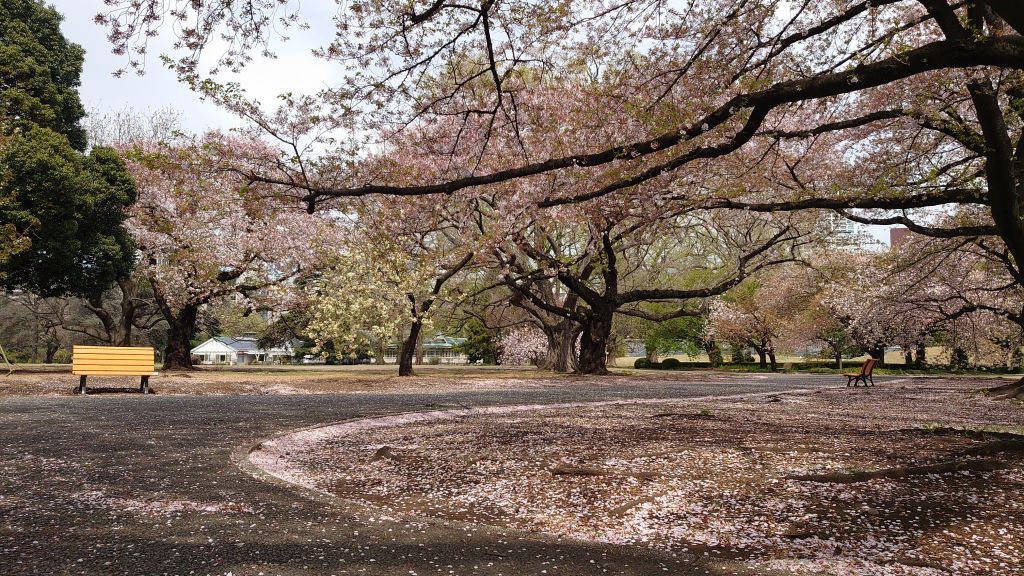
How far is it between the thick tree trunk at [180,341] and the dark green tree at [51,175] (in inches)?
140

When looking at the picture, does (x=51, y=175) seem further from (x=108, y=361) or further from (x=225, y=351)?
(x=225, y=351)

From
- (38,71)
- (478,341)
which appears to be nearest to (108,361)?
(38,71)

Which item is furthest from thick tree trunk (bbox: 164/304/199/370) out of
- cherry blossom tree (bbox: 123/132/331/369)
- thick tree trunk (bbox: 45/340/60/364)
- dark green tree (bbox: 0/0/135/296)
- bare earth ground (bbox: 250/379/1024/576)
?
bare earth ground (bbox: 250/379/1024/576)

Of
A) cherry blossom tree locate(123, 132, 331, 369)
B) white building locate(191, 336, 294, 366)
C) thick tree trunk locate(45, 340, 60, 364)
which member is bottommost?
white building locate(191, 336, 294, 366)

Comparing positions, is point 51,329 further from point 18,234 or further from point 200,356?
point 200,356

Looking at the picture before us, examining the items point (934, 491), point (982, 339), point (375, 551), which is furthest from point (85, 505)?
point (982, 339)

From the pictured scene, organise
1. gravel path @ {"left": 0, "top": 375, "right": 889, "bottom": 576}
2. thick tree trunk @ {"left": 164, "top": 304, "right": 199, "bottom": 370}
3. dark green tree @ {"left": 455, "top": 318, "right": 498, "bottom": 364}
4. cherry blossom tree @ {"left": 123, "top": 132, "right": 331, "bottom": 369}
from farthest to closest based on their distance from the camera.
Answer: dark green tree @ {"left": 455, "top": 318, "right": 498, "bottom": 364}, thick tree trunk @ {"left": 164, "top": 304, "right": 199, "bottom": 370}, cherry blossom tree @ {"left": 123, "top": 132, "right": 331, "bottom": 369}, gravel path @ {"left": 0, "top": 375, "right": 889, "bottom": 576}

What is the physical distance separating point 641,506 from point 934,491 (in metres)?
2.45

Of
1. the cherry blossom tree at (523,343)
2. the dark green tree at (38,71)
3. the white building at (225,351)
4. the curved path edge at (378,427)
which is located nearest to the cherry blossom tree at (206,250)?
the dark green tree at (38,71)

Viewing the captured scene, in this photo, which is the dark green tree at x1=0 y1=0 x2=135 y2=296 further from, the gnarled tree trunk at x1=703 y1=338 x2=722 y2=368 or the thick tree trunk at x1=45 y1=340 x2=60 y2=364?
the gnarled tree trunk at x1=703 y1=338 x2=722 y2=368

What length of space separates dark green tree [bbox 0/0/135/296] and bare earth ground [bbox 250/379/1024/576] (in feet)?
61.9

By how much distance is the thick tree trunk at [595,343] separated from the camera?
2695 centimetres

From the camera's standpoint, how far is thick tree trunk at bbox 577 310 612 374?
88.4ft

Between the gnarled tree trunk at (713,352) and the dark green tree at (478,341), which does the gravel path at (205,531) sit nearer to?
the dark green tree at (478,341)
